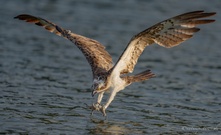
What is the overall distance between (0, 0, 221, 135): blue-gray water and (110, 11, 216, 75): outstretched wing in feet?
3.29

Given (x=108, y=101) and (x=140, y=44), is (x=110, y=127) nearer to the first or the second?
(x=108, y=101)

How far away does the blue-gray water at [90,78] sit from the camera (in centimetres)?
839

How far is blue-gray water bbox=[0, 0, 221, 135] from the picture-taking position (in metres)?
8.39

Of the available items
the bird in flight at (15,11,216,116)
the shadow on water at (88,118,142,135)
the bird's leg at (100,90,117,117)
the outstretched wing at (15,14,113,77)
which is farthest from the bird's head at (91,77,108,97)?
the shadow on water at (88,118,142,135)

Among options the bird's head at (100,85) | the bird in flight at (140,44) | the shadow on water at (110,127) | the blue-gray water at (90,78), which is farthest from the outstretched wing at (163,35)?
the blue-gray water at (90,78)

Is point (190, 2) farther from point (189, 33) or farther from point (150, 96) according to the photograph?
point (189, 33)

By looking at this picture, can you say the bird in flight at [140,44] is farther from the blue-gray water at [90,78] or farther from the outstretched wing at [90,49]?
the blue-gray water at [90,78]

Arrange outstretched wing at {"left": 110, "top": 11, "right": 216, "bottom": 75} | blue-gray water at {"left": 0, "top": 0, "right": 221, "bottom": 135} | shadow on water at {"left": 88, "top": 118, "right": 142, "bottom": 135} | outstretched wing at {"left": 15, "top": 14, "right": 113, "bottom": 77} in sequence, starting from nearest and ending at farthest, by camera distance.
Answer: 1. outstretched wing at {"left": 110, "top": 11, "right": 216, "bottom": 75}
2. shadow on water at {"left": 88, "top": 118, "right": 142, "bottom": 135}
3. blue-gray water at {"left": 0, "top": 0, "right": 221, "bottom": 135}
4. outstretched wing at {"left": 15, "top": 14, "right": 113, "bottom": 77}

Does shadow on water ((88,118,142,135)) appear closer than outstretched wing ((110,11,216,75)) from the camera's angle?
No

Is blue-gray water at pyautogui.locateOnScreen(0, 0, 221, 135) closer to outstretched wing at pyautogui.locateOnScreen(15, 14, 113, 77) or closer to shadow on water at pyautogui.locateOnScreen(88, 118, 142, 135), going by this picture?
shadow on water at pyautogui.locateOnScreen(88, 118, 142, 135)

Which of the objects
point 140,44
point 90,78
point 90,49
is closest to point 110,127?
point 140,44

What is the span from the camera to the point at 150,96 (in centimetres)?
1009

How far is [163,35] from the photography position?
318 inches

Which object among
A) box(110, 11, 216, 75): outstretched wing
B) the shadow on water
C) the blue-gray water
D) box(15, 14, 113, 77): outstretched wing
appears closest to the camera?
box(110, 11, 216, 75): outstretched wing
